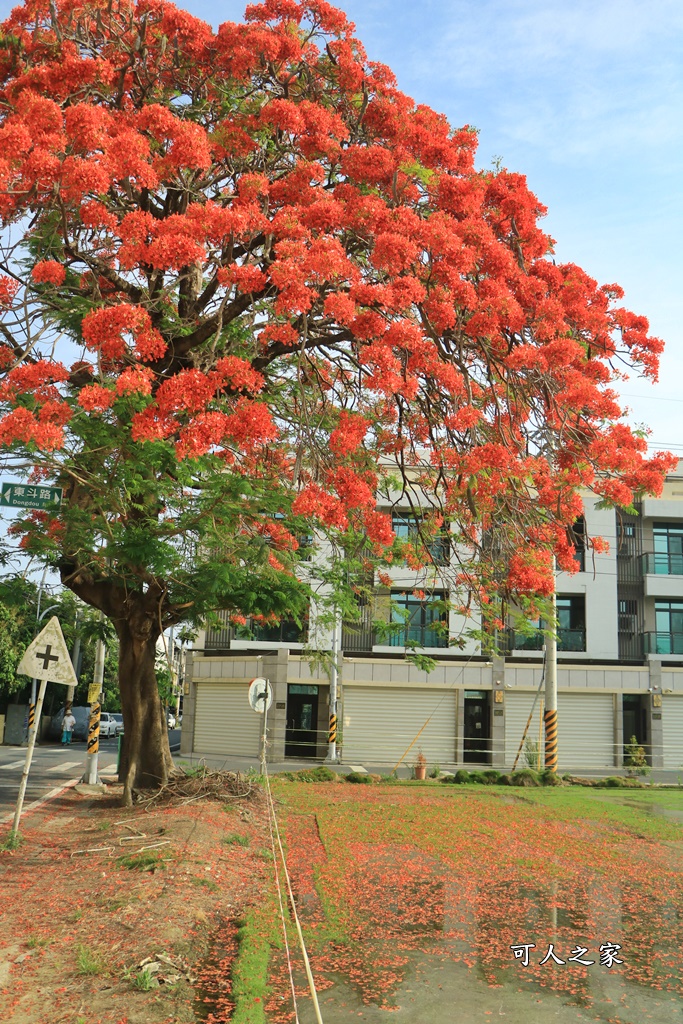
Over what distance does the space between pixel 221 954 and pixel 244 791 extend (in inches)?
366

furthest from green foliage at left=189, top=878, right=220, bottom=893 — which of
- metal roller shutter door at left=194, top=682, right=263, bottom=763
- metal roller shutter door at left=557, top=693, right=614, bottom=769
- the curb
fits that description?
metal roller shutter door at left=557, top=693, right=614, bottom=769

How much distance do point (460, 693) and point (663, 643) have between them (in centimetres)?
867

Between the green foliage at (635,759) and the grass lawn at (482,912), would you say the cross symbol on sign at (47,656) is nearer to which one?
the grass lawn at (482,912)

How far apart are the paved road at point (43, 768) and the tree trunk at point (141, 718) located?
2.21 metres

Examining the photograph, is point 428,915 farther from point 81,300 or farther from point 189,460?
point 81,300

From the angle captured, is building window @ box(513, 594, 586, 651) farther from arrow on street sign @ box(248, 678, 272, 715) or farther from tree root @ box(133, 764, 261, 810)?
tree root @ box(133, 764, 261, 810)

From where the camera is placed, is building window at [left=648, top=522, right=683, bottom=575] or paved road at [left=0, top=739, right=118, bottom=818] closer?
paved road at [left=0, top=739, right=118, bottom=818]

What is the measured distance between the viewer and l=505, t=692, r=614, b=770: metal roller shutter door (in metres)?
32.8

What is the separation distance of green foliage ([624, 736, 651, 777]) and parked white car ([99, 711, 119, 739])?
25.0 metres

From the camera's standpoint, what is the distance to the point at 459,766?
31594 millimetres

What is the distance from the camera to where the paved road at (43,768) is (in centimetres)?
1792

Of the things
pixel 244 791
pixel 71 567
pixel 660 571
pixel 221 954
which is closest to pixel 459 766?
pixel 660 571

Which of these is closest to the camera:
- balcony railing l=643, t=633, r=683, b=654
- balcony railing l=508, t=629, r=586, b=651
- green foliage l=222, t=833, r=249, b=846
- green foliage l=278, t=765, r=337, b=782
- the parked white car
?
green foliage l=222, t=833, r=249, b=846

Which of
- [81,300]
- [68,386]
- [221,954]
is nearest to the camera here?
[221,954]
